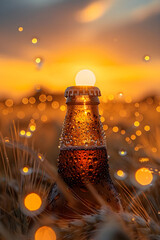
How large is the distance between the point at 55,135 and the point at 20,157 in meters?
1.70

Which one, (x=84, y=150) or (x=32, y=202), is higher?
(x=84, y=150)

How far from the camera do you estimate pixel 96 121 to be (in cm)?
144

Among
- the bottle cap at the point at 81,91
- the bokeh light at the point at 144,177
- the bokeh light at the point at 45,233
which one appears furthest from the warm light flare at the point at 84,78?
the bokeh light at the point at 45,233

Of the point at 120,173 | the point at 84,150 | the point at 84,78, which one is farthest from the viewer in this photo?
the point at 120,173

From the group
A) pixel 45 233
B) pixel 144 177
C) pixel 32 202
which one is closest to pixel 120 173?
pixel 144 177

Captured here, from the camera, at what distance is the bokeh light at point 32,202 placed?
132cm

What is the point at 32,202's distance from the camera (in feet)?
4.55

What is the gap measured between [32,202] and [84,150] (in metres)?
0.36

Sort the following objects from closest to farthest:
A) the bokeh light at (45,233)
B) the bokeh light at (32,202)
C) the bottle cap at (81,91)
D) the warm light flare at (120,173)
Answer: the bokeh light at (45,233) → the bokeh light at (32,202) → the bottle cap at (81,91) → the warm light flare at (120,173)

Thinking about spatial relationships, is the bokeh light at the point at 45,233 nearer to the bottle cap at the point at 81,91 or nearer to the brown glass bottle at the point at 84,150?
the brown glass bottle at the point at 84,150

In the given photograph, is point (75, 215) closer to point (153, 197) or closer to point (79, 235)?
point (79, 235)

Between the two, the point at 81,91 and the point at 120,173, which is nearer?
the point at 81,91

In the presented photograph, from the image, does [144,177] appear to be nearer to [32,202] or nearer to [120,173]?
[120,173]

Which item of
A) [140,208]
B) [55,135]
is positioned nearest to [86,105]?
[140,208]
